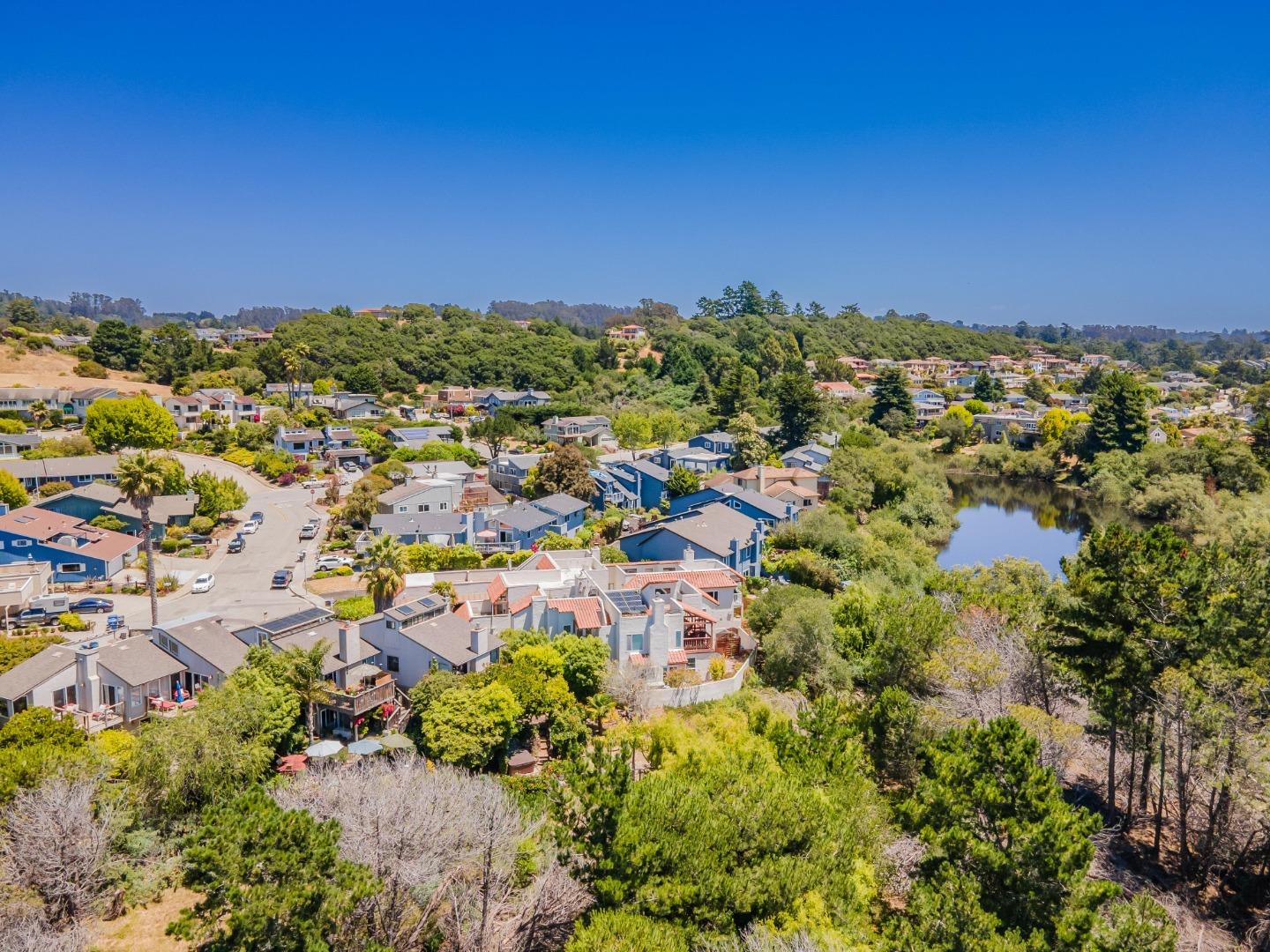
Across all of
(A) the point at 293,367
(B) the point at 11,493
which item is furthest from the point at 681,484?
(A) the point at 293,367

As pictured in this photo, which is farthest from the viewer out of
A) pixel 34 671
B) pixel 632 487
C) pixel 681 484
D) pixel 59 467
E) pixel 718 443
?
pixel 718 443

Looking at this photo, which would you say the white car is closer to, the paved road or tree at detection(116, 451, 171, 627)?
→ the paved road

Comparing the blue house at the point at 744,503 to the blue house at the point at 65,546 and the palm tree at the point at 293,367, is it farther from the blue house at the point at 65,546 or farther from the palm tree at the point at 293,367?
the palm tree at the point at 293,367

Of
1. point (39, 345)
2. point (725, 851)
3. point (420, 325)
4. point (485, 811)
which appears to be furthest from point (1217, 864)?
point (420, 325)

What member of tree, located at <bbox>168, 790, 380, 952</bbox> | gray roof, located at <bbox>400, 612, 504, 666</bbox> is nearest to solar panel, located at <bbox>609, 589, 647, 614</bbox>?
gray roof, located at <bbox>400, 612, 504, 666</bbox>

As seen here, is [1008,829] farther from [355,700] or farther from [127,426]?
[127,426]

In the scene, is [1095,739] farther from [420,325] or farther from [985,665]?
[420,325]

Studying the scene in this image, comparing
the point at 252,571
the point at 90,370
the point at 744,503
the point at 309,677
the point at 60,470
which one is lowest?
the point at 252,571
